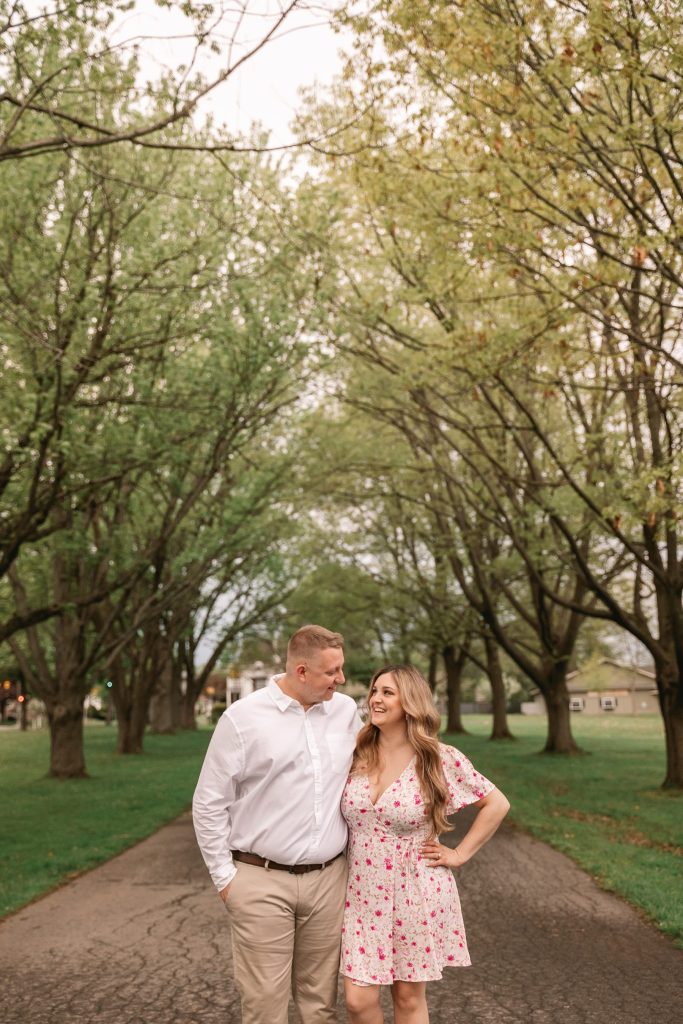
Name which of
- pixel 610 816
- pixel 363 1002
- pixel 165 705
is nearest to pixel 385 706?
pixel 363 1002

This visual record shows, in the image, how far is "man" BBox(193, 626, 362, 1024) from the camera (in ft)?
12.5

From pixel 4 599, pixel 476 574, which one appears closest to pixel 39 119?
pixel 4 599

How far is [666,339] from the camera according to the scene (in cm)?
1709

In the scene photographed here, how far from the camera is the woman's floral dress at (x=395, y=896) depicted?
12.8 ft

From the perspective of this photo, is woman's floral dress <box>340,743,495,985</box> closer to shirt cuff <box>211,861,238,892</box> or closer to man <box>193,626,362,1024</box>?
man <box>193,626,362,1024</box>

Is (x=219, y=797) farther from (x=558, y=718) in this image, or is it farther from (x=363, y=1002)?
(x=558, y=718)

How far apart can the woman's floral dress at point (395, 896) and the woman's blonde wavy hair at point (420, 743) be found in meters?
0.05

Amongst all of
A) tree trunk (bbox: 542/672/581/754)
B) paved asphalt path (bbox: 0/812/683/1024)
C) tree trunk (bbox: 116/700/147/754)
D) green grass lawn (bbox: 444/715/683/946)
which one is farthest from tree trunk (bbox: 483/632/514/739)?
paved asphalt path (bbox: 0/812/683/1024)

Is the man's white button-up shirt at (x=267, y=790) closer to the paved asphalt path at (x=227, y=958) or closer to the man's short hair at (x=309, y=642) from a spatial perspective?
the man's short hair at (x=309, y=642)

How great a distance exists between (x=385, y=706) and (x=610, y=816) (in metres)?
12.4

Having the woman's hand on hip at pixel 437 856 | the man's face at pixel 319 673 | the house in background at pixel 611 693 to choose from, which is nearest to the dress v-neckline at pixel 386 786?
the woman's hand on hip at pixel 437 856

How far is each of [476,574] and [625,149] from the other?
13.3 metres

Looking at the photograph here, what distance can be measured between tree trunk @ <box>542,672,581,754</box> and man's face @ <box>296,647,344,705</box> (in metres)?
26.4

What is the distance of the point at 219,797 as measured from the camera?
391 cm
